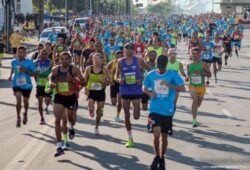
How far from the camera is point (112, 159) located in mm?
10508

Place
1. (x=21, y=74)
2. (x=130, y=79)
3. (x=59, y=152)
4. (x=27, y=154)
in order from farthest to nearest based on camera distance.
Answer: (x=21, y=74) < (x=130, y=79) < (x=27, y=154) < (x=59, y=152)

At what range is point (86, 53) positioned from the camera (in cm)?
1920

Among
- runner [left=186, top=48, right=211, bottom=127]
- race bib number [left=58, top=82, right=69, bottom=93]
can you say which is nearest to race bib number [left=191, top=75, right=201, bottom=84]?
runner [left=186, top=48, right=211, bottom=127]

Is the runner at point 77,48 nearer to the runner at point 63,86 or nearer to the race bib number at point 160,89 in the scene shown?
the runner at point 63,86

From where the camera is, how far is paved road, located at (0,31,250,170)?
33.4 feet

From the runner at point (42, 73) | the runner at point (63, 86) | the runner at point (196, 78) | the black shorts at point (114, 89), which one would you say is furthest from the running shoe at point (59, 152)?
the black shorts at point (114, 89)

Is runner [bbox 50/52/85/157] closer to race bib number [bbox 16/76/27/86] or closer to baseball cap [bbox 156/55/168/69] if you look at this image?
baseball cap [bbox 156/55/168/69]

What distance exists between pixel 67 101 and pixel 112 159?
1.29m

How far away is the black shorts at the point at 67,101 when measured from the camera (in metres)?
11.0

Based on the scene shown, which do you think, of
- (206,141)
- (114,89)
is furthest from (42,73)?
(206,141)

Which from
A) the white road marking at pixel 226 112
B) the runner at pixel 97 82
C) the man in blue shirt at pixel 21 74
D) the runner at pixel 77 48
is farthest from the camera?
the runner at pixel 77 48

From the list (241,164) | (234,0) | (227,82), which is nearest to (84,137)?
(241,164)

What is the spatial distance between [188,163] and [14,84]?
15.9ft

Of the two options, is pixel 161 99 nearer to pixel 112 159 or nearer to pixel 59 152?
pixel 112 159
